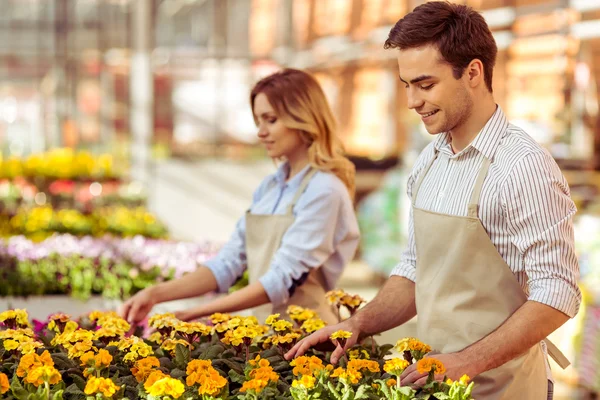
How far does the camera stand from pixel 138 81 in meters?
12.6

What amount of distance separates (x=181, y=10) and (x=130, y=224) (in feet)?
44.7

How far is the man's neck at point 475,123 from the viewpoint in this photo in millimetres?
1971

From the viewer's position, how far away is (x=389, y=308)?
217 centimetres

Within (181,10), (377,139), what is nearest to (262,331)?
(377,139)

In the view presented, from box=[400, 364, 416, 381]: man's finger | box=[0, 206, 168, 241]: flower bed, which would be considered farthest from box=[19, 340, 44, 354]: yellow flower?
box=[0, 206, 168, 241]: flower bed

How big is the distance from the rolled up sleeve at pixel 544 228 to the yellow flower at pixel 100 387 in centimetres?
77

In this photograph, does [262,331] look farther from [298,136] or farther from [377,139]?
[377,139]

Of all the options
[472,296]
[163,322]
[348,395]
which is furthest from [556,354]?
[163,322]

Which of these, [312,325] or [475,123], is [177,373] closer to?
[312,325]

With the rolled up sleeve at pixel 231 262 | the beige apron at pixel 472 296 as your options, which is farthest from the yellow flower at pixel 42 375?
the rolled up sleeve at pixel 231 262

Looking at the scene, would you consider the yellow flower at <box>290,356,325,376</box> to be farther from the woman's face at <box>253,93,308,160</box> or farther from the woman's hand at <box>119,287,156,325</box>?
the woman's face at <box>253,93,308,160</box>

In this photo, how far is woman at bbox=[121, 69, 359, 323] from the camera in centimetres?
272

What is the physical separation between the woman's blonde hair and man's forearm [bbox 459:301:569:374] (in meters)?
1.09

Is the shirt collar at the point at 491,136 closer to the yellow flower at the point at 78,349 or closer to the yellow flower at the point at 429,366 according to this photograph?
the yellow flower at the point at 429,366
